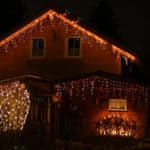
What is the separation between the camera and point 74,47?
79.8 ft

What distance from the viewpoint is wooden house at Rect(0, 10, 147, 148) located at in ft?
69.9

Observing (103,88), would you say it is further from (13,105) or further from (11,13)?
(11,13)

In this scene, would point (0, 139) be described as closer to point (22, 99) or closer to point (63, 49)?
point (22, 99)

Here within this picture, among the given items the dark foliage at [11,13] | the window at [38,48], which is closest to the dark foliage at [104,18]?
the dark foliage at [11,13]

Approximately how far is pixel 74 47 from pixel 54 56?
1.20 m

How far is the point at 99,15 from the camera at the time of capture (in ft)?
175

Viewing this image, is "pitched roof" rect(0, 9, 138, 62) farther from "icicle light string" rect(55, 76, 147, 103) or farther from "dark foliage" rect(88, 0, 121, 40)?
"dark foliage" rect(88, 0, 121, 40)

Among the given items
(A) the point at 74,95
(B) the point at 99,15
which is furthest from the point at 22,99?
(B) the point at 99,15

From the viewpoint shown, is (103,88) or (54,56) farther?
(54,56)

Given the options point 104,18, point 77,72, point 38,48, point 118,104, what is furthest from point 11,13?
point 118,104

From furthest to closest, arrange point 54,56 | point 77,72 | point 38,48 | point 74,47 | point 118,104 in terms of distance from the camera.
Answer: point 38,48 → point 54,56 → point 74,47 → point 77,72 → point 118,104

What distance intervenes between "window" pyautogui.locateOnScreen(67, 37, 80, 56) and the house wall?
0.26 m

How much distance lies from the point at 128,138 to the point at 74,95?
3.35 meters

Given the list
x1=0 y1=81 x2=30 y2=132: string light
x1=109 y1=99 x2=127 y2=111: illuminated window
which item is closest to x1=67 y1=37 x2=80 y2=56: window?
x1=109 y1=99 x2=127 y2=111: illuminated window
